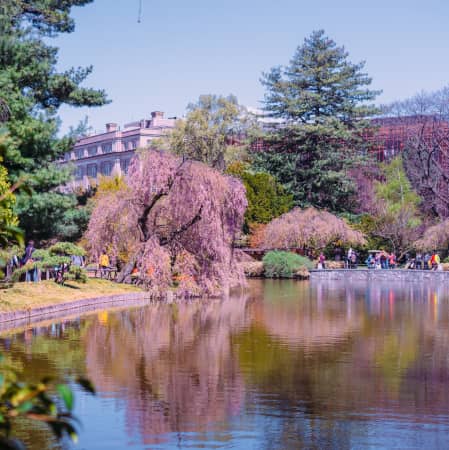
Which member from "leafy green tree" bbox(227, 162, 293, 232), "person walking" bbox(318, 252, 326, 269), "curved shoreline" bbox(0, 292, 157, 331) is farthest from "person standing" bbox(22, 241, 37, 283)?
"leafy green tree" bbox(227, 162, 293, 232)

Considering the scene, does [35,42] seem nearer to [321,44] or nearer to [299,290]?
[299,290]

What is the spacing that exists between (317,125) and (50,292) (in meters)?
34.7

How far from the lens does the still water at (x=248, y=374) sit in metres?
10.0

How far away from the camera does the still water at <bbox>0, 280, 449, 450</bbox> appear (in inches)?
396

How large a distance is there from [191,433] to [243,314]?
1449 cm

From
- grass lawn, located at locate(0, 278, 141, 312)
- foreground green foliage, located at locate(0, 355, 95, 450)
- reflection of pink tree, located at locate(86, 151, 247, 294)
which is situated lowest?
grass lawn, located at locate(0, 278, 141, 312)

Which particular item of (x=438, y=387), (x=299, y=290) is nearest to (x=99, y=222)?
(x=299, y=290)

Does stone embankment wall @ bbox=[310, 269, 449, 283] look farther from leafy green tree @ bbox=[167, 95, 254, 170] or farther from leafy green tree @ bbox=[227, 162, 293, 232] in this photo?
leafy green tree @ bbox=[167, 95, 254, 170]

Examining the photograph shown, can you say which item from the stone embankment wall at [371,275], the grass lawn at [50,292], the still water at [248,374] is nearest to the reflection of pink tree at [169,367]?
the still water at [248,374]

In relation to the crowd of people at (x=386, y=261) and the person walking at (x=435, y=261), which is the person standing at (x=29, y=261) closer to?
the crowd of people at (x=386, y=261)

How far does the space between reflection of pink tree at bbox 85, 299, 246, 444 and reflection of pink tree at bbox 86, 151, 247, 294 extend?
5811mm

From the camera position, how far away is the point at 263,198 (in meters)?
52.6

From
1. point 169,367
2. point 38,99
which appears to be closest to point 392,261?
point 38,99

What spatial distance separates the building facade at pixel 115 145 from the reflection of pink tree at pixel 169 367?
69960mm
